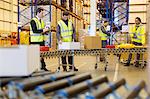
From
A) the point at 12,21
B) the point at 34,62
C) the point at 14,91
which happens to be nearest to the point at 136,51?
the point at 34,62

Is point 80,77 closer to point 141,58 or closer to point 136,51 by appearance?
point 136,51

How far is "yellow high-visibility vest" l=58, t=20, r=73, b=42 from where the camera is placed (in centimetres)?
959

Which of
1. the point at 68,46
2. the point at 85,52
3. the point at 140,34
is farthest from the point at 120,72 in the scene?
the point at 140,34

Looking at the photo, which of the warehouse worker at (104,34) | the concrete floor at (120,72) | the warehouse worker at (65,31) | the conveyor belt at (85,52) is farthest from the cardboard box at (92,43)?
the warehouse worker at (104,34)

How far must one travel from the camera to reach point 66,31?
9625 millimetres

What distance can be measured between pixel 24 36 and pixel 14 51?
1027cm

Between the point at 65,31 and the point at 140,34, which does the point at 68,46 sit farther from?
the point at 140,34

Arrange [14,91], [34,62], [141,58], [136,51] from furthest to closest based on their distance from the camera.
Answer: [141,58] < [136,51] < [34,62] < [14,91]

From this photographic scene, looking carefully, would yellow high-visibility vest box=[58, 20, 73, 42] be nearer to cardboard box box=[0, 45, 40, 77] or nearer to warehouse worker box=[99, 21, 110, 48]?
warehouse worker box=[99, 21, 110, 48]

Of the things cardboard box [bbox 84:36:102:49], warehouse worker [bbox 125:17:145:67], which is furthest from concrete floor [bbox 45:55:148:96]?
warehouse worker [bbox 125:17:145:67]

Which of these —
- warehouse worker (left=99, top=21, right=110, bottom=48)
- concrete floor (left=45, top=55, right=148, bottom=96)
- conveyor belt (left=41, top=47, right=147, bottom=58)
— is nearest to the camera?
concrete floor (left=45, top=55, right=148, bottom=96)

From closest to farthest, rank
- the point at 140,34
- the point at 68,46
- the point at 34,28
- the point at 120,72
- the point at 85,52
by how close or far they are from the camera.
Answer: the point at 68,46 < the point at 85,52 < the point at 34,28 < the point at 120,72 < the point at 140,34

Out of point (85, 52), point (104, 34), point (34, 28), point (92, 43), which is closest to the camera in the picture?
point (85, 52)

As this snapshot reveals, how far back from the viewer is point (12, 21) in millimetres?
21406
